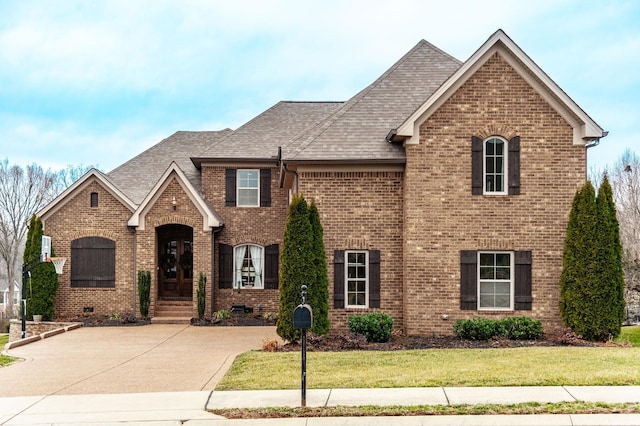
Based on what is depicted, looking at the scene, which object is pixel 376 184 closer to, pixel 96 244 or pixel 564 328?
pixel 564 328

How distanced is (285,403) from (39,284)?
17176 millimetres

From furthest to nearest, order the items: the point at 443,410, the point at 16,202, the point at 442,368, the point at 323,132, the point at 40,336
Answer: the point at 16,202 → the point at 40,336 → the point at 323,132 → the point at 442,368 → the point at 443,410

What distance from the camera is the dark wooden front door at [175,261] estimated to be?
1038 inches

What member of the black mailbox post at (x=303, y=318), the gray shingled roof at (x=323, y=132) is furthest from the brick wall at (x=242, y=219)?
the black mailbox post at (x=303, y=318)

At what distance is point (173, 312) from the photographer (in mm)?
24766

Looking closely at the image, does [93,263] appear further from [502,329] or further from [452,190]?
[502,329]

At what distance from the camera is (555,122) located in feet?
58.0

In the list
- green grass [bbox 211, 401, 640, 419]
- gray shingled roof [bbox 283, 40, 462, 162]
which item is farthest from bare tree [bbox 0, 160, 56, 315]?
green grass [bbox 211, 401, 640, 419]

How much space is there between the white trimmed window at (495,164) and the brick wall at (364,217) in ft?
7.45

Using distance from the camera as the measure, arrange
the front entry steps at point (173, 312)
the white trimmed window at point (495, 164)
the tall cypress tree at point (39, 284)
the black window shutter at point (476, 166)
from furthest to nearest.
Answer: the tall cypress tree at point (39, 284) < the front entry steps at point (173, 312) < the white trimmed window at point (495, 164) < the black window shutter at point (476, 166)

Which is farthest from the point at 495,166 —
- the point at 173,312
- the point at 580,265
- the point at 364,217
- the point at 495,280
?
the point at 173,312

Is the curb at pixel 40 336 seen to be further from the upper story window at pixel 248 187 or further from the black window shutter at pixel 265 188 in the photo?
the black window shutter at pixel 265 188

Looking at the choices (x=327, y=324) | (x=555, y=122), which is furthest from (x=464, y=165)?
(x=327, y=324)

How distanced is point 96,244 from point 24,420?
52.3 ft
